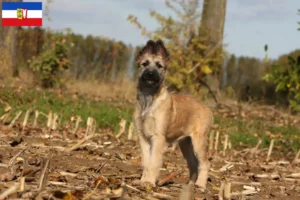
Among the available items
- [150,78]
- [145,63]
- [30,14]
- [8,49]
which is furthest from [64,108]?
[8,49]

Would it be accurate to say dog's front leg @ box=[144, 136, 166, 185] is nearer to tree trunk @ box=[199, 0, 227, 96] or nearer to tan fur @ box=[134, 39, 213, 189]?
tan fur @ box=[134, 39, 213, 189]

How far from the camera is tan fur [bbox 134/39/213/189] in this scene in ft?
22.8

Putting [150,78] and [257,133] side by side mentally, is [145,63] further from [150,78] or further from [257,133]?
[257,133]

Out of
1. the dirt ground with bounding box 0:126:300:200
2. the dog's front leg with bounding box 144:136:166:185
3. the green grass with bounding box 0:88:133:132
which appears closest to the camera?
the dirt ground with bounding box 0:126:300:200

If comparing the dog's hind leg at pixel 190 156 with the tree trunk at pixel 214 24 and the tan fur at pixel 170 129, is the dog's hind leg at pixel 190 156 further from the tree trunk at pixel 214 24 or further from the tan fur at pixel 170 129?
the tree trunk at pixel 214 24

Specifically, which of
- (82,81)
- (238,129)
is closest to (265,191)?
(238,129)

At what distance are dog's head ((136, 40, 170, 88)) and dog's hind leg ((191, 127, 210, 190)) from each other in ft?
3.08

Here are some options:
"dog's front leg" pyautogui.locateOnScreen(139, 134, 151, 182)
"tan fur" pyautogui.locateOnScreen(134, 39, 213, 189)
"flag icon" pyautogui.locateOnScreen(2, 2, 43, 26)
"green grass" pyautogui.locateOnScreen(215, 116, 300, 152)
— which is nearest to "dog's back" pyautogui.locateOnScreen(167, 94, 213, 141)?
"tan fur" pyautogui.locateOnScreen(134, 39, 213, 189)

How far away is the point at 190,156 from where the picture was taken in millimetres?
7770

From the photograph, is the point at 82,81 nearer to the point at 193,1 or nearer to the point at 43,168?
the point at 193,1

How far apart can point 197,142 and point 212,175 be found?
26.5 inches

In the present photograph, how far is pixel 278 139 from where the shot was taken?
13172mm

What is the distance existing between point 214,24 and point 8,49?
23.8 ft

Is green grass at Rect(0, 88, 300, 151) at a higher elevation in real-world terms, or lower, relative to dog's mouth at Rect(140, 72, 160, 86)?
lower
